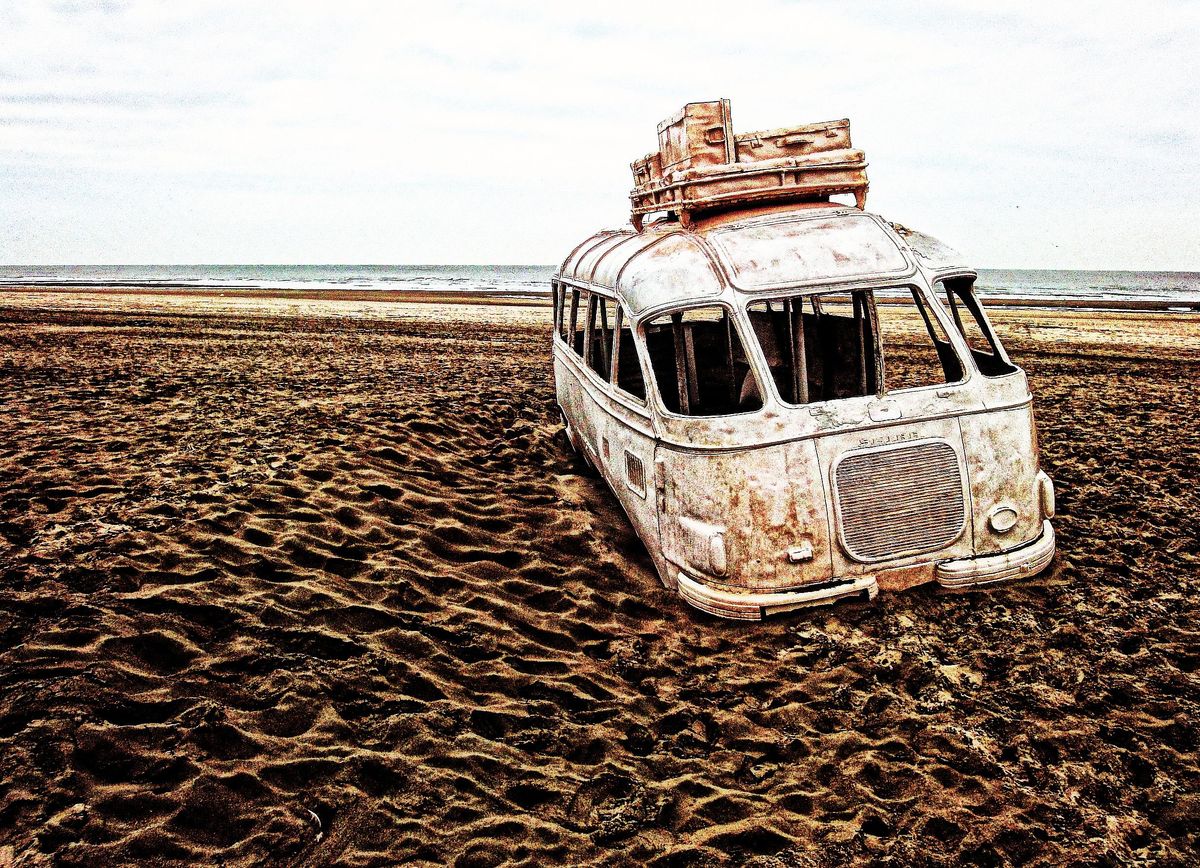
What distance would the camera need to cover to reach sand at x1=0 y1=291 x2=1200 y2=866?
3.15m

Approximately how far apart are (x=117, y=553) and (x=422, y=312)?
22.3 metres

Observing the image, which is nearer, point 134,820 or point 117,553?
point 134,820

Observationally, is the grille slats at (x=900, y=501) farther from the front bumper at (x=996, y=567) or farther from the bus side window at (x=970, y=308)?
the bus side window at (x=970, y=308)

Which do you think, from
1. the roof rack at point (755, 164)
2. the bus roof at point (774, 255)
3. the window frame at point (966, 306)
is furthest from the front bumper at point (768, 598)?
the roof rack at point (755, 164)

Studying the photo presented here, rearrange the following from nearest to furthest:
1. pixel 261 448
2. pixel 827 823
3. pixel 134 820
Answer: pixel 134 820, pixel 827 823, pixel 261 448

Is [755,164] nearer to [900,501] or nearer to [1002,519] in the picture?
[900,501]

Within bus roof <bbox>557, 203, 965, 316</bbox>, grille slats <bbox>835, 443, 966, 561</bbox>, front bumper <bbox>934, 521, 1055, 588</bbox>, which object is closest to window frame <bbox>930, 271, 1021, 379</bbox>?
bus roof <bbox>557, 203, 965, 316</bbox>

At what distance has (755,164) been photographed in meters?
5.89

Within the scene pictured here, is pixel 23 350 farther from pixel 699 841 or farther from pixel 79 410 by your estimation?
pixel 699 841

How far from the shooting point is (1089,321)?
24719 millimetres

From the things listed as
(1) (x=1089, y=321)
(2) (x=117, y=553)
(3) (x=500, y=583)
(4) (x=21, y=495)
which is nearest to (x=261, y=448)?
(4) (x=21, y=495)

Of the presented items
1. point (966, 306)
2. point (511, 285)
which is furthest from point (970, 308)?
point (511, 285)

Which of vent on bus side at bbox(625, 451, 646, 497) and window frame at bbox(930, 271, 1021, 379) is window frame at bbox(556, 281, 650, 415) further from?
window frame at bbox(930, 271, 1021, 379)

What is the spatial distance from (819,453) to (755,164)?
2414mm
